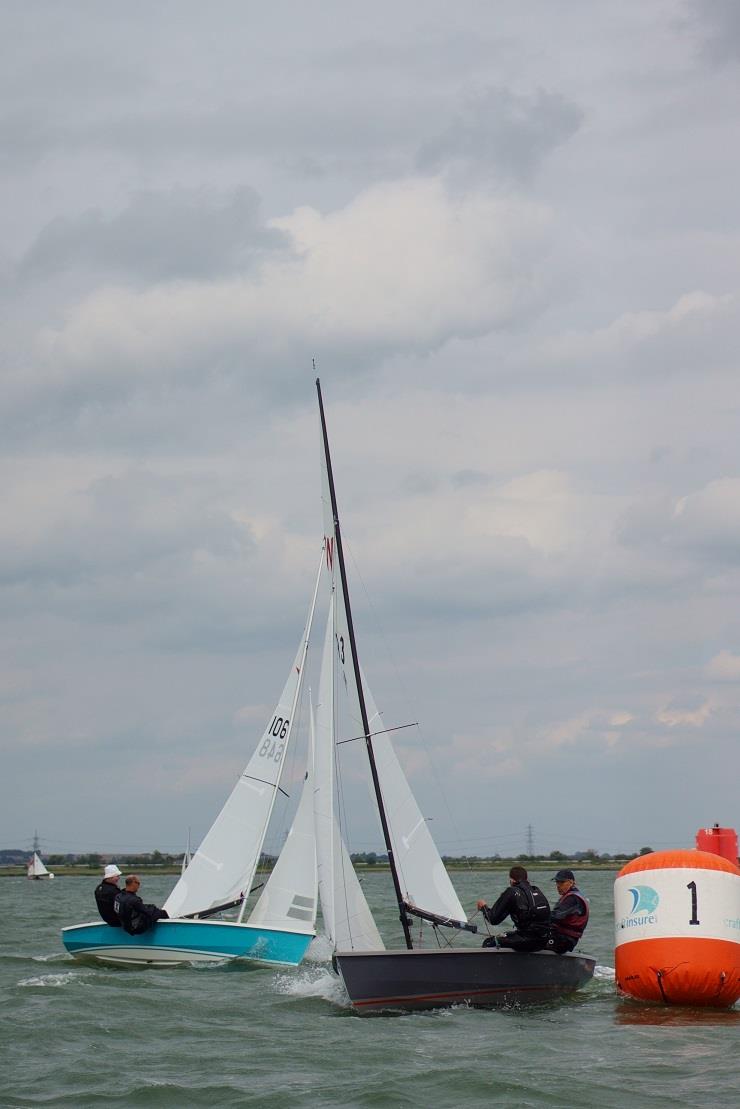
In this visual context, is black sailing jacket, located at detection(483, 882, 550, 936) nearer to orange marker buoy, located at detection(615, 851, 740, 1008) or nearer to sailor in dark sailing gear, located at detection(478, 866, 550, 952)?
sailor in dark sailing gear, located at detection(478, 866, 550, 952)

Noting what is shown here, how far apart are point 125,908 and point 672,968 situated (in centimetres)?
956

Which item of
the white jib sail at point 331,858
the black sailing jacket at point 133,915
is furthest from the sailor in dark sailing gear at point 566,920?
Result: the black sailing jacket at point 133,915

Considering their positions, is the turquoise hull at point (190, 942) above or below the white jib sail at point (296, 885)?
below

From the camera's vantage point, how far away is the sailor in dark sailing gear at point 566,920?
55.1 ft

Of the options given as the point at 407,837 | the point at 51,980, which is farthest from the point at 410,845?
the point at 51,980

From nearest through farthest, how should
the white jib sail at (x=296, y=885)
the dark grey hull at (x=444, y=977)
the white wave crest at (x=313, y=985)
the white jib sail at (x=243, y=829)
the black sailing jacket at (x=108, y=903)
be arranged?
the dark grey hull at (x=444, y=977)
the white wave crest at (x=313, y=985)
the black sailing jacket at (x=108, y=903)
the white jib sail at (x=296, y=885)
the white jib sail at (x=243, y=829)

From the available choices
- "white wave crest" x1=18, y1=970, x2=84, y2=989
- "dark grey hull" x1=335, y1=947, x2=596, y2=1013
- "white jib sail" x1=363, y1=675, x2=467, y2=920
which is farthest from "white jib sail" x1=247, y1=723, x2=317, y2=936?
"dark grey hull" x1=335, y1=947, x2=596, y2=1013

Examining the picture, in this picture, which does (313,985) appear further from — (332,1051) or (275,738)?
(332,1051)

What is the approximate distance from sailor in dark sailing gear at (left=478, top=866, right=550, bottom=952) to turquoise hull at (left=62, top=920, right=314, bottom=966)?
5692mm

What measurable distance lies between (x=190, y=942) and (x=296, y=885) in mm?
1813

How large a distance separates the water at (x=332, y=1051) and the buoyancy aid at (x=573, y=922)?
2.78ft

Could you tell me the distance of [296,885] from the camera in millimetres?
21906

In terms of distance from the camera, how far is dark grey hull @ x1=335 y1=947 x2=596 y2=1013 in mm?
15812

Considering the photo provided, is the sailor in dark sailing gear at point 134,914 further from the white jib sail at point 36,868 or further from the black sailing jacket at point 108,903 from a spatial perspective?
the white jib sail at point 36,868
